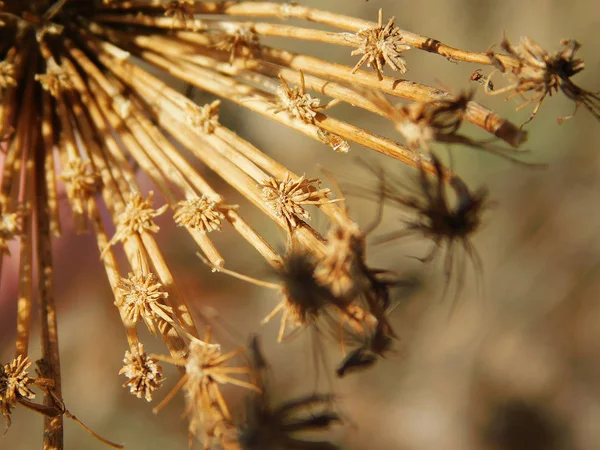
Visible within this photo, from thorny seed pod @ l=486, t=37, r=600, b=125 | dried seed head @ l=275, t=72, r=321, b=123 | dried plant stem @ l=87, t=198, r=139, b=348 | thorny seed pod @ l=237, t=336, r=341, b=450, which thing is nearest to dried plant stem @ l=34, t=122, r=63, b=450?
dried plant stem @ l=87, t=198, r=139, b=348

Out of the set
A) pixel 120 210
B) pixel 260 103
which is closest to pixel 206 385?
pixel 120 210

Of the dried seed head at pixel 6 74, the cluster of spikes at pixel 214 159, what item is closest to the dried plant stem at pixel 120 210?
the cluster of spikes at pixel 214 159

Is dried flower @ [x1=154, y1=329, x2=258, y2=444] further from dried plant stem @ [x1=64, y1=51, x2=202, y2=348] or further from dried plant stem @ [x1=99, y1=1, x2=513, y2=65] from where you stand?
dried plant stem @ [x1=99, y1=1, x2=513, y2=65]

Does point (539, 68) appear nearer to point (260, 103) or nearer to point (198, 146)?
point (260, 103)

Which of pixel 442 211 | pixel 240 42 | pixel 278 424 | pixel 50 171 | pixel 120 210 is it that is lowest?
pixel 278 424

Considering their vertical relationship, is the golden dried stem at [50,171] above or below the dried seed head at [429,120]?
above

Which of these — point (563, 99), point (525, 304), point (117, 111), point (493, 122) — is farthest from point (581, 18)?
point (117, 111)

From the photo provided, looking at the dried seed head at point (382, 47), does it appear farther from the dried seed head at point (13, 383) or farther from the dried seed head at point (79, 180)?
the dried seed head at point (13, 383)

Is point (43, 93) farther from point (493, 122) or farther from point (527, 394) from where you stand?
point (527, 394)
